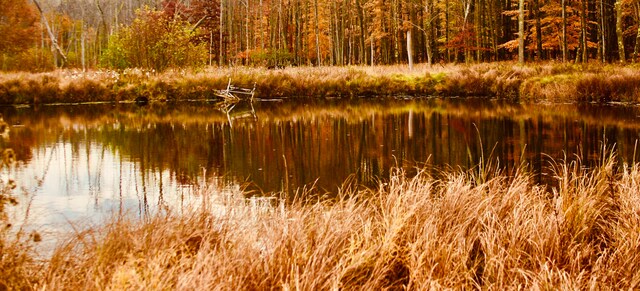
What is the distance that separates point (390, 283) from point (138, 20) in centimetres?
2813

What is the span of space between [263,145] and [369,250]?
9.88 meters

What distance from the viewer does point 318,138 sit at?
598 inches

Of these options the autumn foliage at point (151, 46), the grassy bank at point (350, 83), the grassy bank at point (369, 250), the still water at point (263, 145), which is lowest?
the grassy bank at point (369, 250)

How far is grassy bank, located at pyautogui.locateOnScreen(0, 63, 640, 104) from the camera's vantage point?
2288 centimetres

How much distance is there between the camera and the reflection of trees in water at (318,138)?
35.3 feet

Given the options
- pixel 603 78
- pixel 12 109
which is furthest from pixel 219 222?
pixel 12 109

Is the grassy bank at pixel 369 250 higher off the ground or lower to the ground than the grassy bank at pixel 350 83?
lower

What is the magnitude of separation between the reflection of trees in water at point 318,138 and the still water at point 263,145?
3 cm

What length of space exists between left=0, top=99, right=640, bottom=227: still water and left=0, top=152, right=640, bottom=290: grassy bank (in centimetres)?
63

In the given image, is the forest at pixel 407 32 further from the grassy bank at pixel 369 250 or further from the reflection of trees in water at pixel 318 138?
the grassy bank at pixel 369 250

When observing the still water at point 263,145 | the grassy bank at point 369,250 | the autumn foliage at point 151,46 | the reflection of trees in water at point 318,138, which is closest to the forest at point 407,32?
the autumn foliage at point 151,46

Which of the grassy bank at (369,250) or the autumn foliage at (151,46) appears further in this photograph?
the autumn foliage at (151,46)

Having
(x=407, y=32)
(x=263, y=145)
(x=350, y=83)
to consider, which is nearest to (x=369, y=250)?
(x=263, y=145)

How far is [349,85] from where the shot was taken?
98.2ft
